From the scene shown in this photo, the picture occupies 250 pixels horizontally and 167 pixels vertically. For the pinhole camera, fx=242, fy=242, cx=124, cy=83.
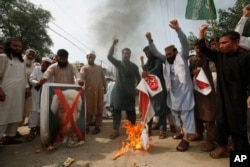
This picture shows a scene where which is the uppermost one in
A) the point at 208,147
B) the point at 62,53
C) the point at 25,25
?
the point at 25,25

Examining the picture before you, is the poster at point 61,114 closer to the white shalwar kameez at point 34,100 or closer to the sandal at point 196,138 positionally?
the white shalwar kameez at point 34,100

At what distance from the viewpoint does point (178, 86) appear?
4.71m

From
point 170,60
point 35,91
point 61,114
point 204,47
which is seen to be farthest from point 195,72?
point 35,91

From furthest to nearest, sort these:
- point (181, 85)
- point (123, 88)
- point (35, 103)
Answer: point (35, 103) < point (123, 88) < point (181, 85)

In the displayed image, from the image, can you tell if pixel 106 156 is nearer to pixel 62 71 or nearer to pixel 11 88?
pixel 62 71

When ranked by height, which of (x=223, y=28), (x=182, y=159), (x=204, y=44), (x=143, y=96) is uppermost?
(x=223, y=28)

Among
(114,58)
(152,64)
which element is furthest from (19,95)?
(152,64)

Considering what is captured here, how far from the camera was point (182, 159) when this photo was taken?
4098 mm

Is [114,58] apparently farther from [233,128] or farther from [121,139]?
[233,128]

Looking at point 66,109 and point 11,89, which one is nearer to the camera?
point 66,109

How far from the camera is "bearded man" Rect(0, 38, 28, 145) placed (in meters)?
4.79

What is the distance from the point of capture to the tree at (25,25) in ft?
123

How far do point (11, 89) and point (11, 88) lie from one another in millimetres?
20

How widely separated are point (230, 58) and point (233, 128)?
109 centimetres
